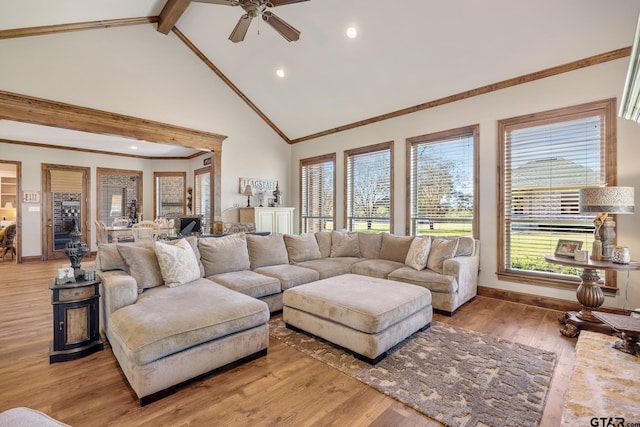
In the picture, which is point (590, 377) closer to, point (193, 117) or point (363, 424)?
point (363, 424)

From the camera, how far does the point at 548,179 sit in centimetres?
382

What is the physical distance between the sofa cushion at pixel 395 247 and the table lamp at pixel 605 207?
79.2 inches

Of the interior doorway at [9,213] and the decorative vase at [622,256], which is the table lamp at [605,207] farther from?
the interior doorway at [9,213]

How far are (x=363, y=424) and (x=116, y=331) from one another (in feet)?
5.79

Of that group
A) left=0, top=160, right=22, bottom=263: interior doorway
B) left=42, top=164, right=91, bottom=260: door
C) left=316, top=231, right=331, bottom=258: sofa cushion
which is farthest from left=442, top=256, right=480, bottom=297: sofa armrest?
left=0, top=160, right=22, bottom=263: interior doorway

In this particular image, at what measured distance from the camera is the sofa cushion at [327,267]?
3.99 m

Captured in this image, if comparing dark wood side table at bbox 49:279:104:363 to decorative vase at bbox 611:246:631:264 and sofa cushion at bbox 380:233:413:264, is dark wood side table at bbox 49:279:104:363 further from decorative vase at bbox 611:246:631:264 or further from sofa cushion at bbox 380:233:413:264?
decorative vase at bbox 611:246:631:264

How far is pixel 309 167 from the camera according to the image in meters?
7.12

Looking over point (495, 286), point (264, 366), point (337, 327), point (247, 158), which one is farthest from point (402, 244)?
point (247, 158)

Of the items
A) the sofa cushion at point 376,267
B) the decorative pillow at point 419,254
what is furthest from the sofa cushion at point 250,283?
the decorative pillow at point 419,254

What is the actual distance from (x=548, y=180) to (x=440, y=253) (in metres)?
1.70

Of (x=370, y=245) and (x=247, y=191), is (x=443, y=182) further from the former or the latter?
(x=247, y=191)

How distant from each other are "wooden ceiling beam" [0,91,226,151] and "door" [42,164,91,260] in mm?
3634

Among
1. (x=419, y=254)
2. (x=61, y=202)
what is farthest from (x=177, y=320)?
(x=61, y=202)
